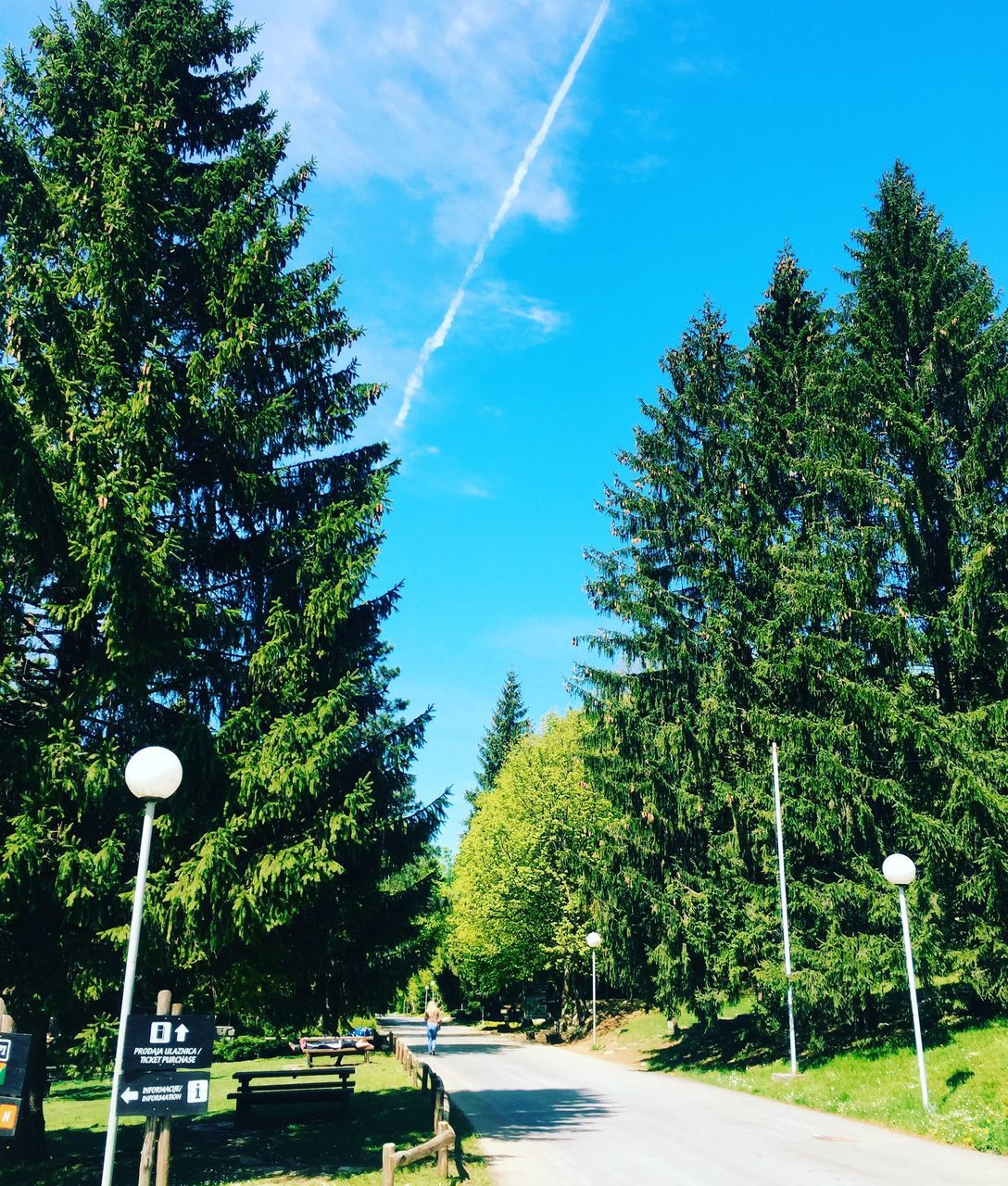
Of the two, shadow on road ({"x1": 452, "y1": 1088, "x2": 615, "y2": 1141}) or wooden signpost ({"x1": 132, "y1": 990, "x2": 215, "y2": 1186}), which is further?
shadow on road ({"x1": 452, "y1": 1088, "x2": 615, "y2": 1141})

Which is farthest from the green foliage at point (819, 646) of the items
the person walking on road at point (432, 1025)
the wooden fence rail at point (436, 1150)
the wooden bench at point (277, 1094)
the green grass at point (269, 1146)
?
the wooden fence rail at point (436, 1150)

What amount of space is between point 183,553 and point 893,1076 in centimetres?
1464

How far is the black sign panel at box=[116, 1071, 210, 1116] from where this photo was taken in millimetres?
6215

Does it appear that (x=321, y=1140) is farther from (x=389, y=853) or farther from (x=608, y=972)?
(x=608, y=972)

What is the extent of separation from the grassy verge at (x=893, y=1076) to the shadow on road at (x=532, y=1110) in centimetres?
368

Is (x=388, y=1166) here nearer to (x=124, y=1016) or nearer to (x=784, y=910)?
(x=124, y=1016)

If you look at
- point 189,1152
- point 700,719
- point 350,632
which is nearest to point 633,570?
point 700,719

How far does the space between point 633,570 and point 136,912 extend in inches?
763

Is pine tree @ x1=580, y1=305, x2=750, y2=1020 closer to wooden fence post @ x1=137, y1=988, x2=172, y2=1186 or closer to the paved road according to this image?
the paved road

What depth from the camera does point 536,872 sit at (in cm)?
3597

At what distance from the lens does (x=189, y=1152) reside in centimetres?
1102

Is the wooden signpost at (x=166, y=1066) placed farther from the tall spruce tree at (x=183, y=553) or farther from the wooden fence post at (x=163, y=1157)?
the tall spruce tree at (x=183, y=553)

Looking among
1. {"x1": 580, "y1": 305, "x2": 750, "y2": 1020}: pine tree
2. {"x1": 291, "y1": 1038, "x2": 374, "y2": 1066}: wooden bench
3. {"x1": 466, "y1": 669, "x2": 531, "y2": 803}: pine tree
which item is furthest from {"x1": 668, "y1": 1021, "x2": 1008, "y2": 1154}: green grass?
{"x1": 466, "y1": 669, "x2": 531, "y2": 803}: pine tree

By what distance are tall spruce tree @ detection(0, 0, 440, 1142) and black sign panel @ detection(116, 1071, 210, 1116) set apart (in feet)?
8.80
